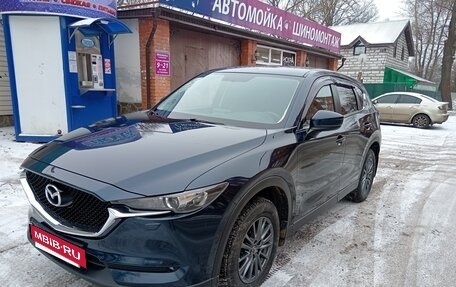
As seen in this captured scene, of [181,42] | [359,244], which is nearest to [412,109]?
[181,42]

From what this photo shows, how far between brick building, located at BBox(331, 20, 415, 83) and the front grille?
27702mm

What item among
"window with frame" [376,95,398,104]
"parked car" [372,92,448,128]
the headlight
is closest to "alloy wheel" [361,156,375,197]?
the headlight

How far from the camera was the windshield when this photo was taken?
315cm

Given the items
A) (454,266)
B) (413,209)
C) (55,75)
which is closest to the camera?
(454,266)

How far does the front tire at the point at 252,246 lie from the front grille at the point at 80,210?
2.61 ft

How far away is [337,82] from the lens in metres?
4.09

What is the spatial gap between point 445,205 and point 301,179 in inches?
123

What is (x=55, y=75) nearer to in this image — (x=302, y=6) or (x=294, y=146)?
(x=294, y=146)

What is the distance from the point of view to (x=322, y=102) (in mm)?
3574

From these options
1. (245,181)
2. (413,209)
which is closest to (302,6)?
(413,209)

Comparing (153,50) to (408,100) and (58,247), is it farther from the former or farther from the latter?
(408,100)

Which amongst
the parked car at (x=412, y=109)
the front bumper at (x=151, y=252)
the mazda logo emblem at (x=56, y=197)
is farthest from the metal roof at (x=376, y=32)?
the mazda logo emblem at (x=56, y=197)

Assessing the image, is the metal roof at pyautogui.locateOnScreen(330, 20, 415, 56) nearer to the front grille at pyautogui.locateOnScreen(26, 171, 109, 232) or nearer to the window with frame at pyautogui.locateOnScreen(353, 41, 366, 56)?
the window with frame at pyautogui.locateOnScreen(353, 41, 366, 56)

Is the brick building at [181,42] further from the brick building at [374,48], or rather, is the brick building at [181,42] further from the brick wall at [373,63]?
the brick wall at [373,63]
